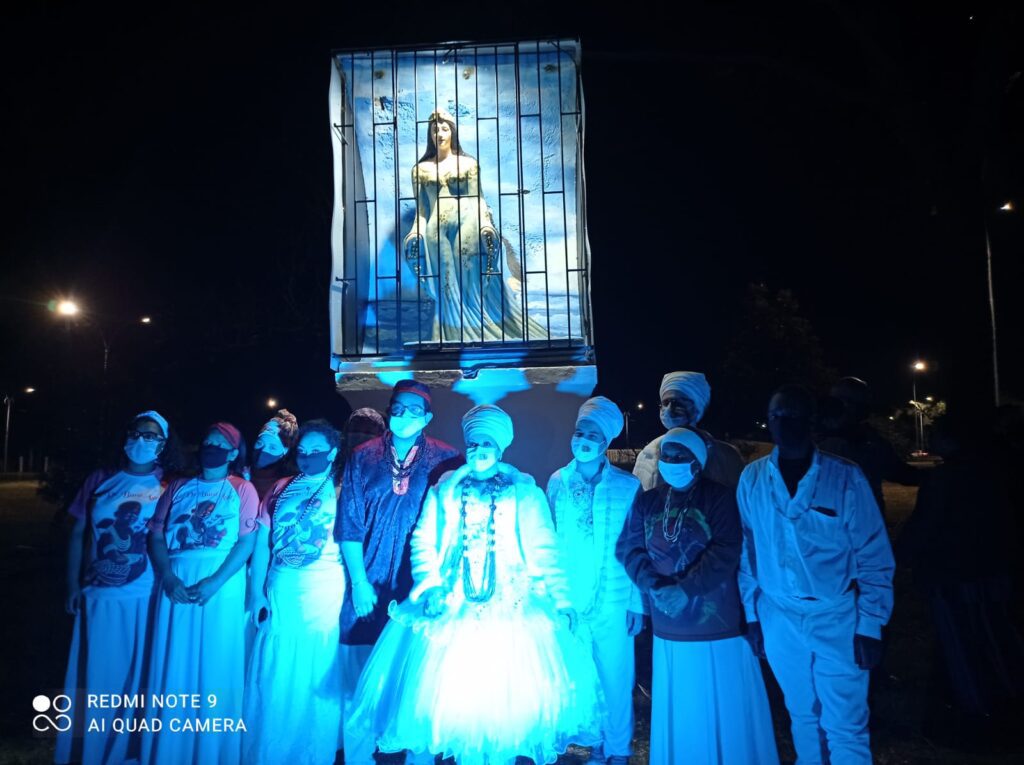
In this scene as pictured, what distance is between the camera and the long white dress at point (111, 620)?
3.86 metres

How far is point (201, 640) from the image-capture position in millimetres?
3811

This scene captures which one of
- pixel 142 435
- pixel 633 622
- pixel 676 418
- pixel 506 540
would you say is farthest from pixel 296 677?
pixel 676 418

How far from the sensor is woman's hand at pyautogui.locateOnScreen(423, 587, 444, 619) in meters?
3.43

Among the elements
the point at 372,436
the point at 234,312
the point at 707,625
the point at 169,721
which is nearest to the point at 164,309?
the point at 234,312

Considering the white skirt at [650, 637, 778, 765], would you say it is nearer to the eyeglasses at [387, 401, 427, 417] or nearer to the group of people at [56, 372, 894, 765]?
the group of people at [56, 372, 894, 765]

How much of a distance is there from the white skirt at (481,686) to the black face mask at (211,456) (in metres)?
1.30

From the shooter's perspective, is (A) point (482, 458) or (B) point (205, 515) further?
(B) point (205, 515)

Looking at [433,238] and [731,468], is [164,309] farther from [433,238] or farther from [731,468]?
[731,468]

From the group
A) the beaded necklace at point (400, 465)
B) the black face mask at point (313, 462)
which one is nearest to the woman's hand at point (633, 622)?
the beaded necklace at point (400, 465)

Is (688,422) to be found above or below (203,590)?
above

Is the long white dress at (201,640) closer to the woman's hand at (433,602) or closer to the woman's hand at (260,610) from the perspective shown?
the woman's hand at (260,610)

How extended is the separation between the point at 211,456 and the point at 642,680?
3.37 m

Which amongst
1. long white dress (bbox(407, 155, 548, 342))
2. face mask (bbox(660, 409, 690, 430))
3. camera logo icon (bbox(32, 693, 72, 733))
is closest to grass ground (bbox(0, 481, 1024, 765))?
camera logo icon (bbox(32, 693, 72, 733))

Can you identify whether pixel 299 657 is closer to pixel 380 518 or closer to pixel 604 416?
pixel 380 518
